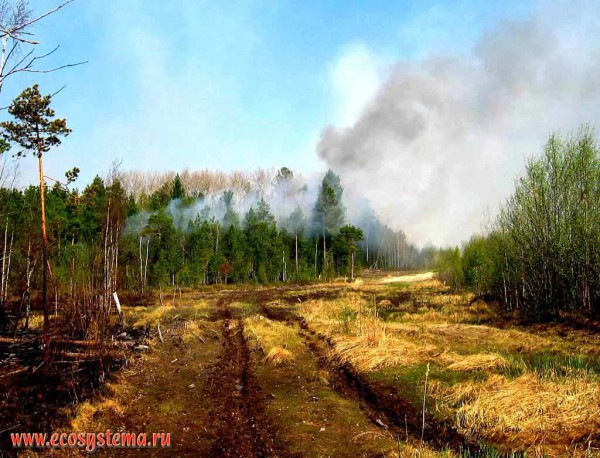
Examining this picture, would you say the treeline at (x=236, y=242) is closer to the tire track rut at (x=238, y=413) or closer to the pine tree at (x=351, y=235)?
the pine tree at (x=351, y=235)

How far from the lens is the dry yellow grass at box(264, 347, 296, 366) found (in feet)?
42.5

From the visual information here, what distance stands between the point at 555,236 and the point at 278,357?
16736 mm

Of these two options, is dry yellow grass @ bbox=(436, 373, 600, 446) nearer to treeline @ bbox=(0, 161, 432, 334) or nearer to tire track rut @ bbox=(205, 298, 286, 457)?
tire track rut @ bbox=(205, 298, 286, 457)

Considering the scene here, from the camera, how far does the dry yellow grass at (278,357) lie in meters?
13.0

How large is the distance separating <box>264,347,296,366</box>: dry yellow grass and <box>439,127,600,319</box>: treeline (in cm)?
1503

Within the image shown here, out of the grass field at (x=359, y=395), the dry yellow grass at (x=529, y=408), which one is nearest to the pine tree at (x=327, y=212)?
the grass field at (x=359, y=395)

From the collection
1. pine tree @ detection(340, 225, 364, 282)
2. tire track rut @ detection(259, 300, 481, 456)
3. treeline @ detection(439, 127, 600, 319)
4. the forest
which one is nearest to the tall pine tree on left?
the forest

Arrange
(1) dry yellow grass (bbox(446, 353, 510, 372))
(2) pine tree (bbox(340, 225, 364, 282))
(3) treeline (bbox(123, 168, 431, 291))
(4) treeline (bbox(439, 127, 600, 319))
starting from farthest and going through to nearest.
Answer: (2) pine tree (bbox(340, 225, 364, 282)) → (3) treeline (bbox(123, 168, 431, 291)) → (4) treeline (bbox(439, 127, 600, 319)) → (1) dry yellow grass (bbox(446, 353, 510, 372))

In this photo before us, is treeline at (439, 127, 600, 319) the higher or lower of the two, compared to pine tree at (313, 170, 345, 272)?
lower

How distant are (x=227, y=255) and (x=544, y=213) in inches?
1610

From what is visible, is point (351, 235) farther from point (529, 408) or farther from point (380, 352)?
point (529, 408)

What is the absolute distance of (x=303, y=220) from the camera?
208 feet

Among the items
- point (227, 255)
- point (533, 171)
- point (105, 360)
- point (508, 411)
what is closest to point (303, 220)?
point (227, 255)

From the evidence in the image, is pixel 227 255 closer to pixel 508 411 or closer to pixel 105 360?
pixel 105 360
